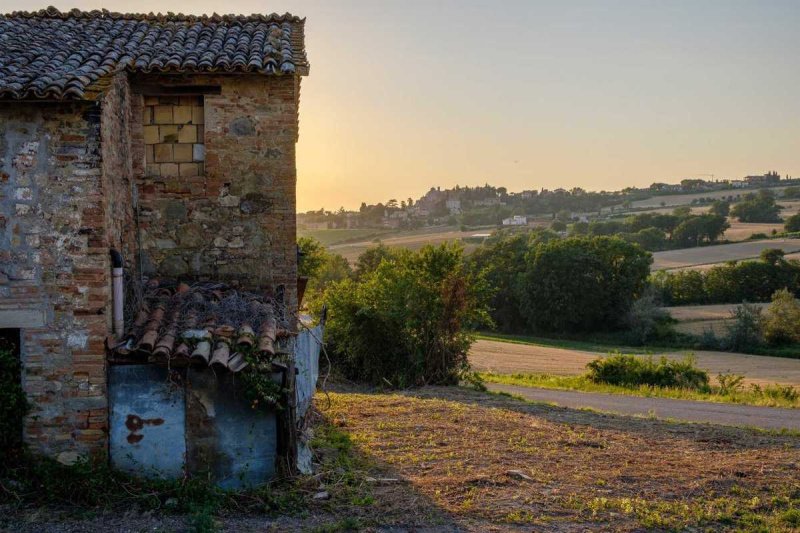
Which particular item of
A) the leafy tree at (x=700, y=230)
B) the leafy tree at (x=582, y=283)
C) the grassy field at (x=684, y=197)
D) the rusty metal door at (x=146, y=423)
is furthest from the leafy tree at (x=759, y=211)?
the rusty metal door at (x=146, y=423)

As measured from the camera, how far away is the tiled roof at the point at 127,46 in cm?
939

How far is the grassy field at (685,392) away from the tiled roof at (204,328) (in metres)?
16.4

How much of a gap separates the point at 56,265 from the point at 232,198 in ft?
10.1

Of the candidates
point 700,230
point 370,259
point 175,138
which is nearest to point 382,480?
point 175,138

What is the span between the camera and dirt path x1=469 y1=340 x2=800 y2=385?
3456 cm

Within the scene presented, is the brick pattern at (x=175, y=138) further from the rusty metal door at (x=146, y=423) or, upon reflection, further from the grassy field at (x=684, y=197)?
the grassy field at (x=684, y=197)

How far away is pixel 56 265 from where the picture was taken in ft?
30.6

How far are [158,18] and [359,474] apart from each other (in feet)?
29.3

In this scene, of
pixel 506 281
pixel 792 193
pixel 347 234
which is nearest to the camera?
pixel 506 281

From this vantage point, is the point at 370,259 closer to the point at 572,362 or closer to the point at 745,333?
the point at 572,362

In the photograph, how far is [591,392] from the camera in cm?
2486

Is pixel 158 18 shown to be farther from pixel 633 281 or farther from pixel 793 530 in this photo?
pixel 633 281

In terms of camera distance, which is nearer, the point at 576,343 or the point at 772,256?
the point at 576,343

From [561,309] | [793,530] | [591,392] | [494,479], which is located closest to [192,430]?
[494,479]
